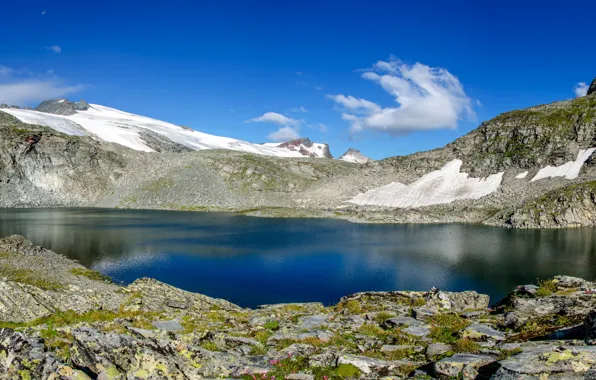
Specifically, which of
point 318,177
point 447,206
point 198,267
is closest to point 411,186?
point 447,206

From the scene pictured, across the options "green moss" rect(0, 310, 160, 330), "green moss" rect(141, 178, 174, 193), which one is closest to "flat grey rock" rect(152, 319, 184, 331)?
"green moss" rect(0, 310, 160, 330)

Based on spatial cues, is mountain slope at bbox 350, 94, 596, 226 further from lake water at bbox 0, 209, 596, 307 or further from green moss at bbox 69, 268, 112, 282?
green moss at bbox 69, 268, 112, 282

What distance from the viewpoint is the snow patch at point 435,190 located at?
130m

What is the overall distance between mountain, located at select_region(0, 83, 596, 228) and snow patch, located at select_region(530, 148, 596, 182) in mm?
252

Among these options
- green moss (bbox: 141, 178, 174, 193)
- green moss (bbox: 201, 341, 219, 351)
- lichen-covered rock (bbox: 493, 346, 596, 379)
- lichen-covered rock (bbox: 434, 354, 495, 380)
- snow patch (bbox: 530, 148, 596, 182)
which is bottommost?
green moss (bbox: 201, 341, 219, 351)

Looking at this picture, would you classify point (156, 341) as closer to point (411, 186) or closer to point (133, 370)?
point (133, 370)

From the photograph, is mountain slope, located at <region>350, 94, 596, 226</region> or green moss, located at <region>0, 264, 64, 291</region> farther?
mountain slope, located at <region>350, 94, 596, 226</region>

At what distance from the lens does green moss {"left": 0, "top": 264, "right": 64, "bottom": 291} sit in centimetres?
3316

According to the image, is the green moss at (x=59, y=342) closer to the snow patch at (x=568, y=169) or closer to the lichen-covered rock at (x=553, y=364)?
the lichen-covered rock at (x=553, y=364)

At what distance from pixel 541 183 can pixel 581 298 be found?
362 feet

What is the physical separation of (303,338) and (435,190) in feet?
411

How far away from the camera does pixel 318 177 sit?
596ft

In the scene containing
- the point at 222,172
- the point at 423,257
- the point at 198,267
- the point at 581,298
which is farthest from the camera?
the point at 222,172

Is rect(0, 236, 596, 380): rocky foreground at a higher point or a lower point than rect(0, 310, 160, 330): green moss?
higher
